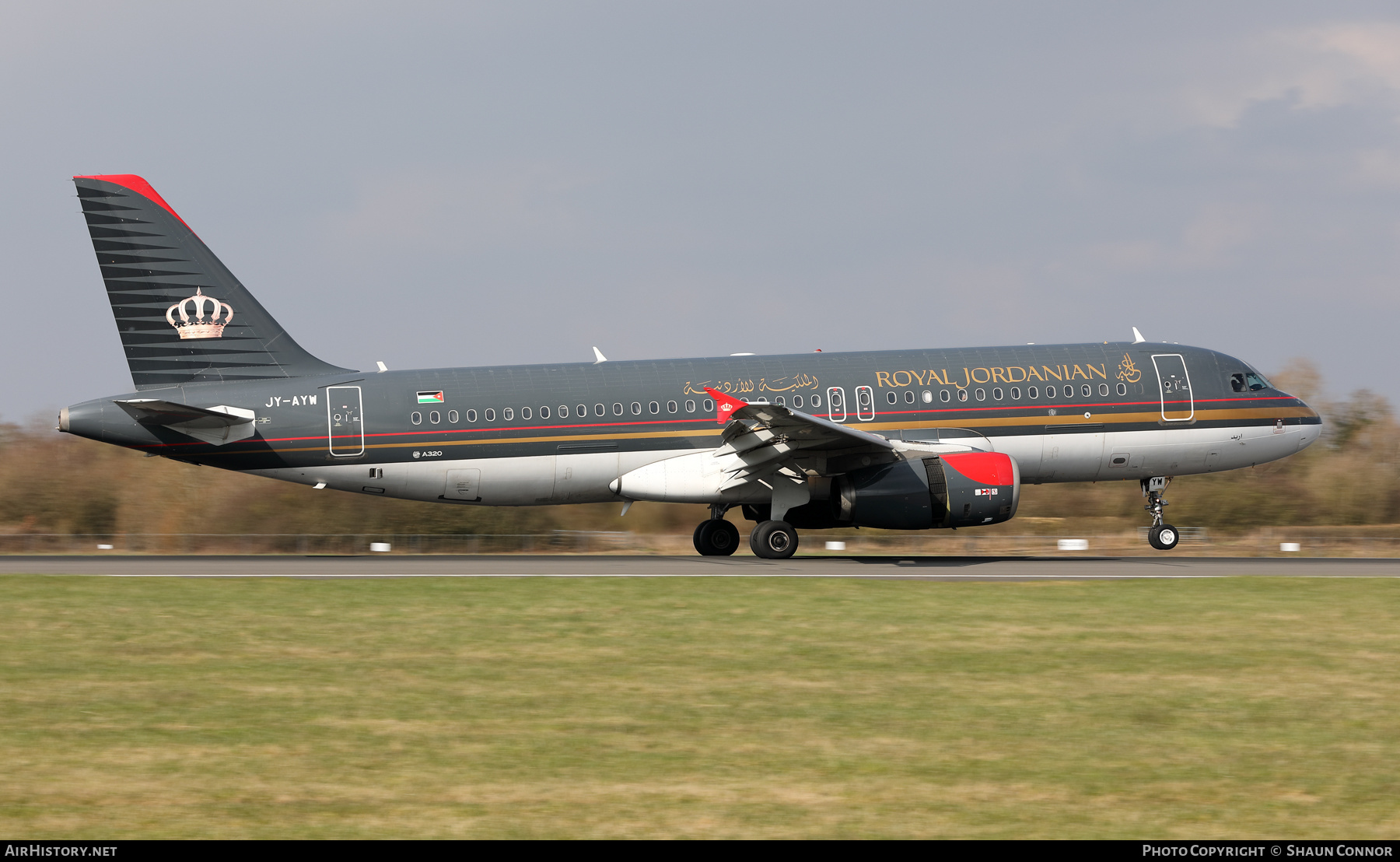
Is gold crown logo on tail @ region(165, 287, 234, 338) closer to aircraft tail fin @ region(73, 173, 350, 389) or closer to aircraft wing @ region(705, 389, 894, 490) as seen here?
aircraft tail fin @ region(73, 173, 350, 389)

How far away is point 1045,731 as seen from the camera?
35.9 ft

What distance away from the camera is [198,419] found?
28.2m

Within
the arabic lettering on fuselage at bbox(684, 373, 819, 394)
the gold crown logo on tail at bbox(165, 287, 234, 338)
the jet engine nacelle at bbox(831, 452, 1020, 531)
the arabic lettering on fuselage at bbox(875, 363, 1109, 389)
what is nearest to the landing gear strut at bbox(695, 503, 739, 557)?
the arabic lettering on fuselage at bbox(684, 373, 819, 394)

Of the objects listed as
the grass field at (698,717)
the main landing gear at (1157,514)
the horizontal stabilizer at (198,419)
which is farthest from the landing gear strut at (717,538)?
the grass field at (698,717)

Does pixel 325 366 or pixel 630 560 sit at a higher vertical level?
pixel 325 366

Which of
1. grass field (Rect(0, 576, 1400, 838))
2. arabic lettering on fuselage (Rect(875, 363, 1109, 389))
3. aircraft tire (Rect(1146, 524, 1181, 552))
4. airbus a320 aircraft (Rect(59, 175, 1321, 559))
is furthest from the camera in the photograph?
aircraft tire (Rect(1146, 524, 1181, 552))

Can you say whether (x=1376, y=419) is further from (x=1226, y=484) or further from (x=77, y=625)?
(x=77, y=625)

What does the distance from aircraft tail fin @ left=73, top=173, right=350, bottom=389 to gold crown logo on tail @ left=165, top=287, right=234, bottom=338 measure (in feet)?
0.06

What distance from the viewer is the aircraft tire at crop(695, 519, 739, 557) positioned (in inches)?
1249

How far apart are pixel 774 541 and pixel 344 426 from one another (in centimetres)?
1006

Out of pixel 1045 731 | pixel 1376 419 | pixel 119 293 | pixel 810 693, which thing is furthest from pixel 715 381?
pixel 1376 419

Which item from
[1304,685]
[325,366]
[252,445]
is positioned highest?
[325,366]

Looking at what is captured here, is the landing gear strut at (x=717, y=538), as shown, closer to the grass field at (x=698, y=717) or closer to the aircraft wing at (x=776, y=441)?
the aircraft wing at (x=776, y=441)

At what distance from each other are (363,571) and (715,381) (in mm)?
9405
